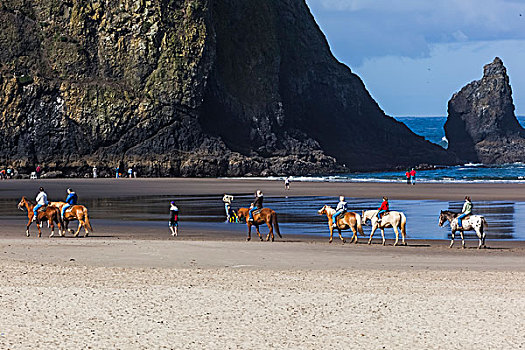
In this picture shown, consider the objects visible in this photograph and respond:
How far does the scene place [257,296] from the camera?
1452 cm

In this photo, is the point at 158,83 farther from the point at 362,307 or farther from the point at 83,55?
the point at 362,307

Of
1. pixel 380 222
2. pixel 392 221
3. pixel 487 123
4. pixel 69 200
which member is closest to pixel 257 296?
pixel 392 221

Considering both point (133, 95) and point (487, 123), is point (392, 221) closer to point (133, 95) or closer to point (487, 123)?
point (133, 95)

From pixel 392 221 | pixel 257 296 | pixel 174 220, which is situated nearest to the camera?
pixel 257 296

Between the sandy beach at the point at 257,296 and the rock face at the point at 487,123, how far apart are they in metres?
138

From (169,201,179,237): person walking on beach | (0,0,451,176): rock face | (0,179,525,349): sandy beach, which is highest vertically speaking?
(0,0,451,176): rock face

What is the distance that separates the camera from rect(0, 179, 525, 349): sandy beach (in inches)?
450

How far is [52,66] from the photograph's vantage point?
97875 millimetres

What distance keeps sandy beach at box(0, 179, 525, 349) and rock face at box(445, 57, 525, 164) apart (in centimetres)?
13753

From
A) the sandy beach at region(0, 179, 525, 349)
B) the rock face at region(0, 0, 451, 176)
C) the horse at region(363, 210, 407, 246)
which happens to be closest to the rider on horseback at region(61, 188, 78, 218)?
the sandy beach at region(0, 179, 525, 349)

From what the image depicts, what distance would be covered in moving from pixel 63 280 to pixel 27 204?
43.3ft

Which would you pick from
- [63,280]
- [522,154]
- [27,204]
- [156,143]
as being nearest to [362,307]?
[63,280]

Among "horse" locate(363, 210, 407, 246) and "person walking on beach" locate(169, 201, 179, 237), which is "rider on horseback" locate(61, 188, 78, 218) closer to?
"person walking on beach" locate(169, 201, 179, 237)

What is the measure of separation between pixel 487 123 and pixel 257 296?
6000 inches
